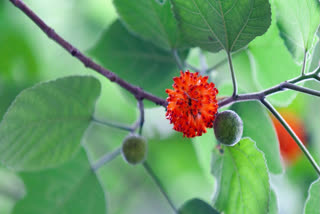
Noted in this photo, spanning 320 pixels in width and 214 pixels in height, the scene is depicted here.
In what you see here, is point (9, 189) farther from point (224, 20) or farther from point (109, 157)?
point (224, 20)

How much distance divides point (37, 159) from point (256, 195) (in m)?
0.64

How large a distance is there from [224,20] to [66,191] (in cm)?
86

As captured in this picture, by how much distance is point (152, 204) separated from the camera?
296 cm

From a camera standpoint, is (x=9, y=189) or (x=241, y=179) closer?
(x=241, y=179)

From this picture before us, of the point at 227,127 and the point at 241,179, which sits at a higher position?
the point at 227,127

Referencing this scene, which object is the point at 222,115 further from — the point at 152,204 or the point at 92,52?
the point at 152,204

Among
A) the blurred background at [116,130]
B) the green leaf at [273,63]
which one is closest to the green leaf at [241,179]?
the green leaf at [273,63]

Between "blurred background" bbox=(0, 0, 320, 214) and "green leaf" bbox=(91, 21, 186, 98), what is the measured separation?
0.48m

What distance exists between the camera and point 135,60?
140cm

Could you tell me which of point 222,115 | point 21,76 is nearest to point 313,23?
point 222,115

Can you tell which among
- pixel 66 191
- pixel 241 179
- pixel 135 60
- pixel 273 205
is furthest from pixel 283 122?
pixel 66 191

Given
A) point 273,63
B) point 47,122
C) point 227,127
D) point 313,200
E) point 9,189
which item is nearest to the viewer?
point 227,127

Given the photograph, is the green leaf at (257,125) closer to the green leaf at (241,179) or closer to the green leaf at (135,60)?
the green leaf at (241,179)

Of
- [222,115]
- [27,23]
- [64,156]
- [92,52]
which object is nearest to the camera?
[222,115]
